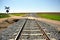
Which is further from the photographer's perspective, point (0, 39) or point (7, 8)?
point (7, 8)

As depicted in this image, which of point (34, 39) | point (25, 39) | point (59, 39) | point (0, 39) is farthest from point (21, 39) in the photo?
point (59, 39)

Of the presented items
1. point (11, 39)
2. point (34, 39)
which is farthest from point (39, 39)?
point (11, 39)

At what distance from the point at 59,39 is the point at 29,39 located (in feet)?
5.29

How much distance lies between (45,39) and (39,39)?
0.32 m

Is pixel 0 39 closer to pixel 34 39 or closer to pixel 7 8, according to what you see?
pixel 34 39

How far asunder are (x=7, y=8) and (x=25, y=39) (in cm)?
6627

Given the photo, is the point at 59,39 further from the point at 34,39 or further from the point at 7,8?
the point at 7,8

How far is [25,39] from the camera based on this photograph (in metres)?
7.29

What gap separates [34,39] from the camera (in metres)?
7.21

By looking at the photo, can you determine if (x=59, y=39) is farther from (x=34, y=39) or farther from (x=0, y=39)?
(x=0, y=39)

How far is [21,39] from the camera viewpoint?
7.24 m

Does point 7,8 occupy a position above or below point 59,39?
below

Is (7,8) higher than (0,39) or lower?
lower

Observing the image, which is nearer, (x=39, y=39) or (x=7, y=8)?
(x=39, y=39)
